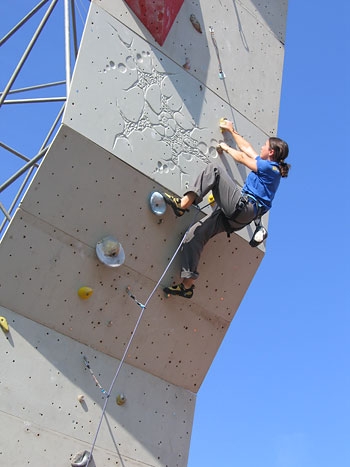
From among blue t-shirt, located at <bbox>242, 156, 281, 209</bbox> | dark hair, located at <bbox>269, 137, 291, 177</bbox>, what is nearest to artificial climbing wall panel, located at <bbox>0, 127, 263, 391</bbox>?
blue t-shirt, located at <bbox>242, 156, 281, 209</bbox>

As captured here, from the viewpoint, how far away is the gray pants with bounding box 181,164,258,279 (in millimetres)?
6012

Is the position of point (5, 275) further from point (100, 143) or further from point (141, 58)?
point (141, 58)

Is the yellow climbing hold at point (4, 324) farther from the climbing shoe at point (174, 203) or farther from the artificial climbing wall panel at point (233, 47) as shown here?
the artificial climbing wall panel at point (233, 47)

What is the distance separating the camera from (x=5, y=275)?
5.50m

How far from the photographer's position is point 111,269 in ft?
19.5

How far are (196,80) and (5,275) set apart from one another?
235cm

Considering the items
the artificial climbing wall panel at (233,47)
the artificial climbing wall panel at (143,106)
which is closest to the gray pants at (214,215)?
the artificial climbing wall panel at (143,106)

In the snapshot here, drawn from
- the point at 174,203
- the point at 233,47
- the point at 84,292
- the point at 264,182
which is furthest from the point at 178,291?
the point at 233,47

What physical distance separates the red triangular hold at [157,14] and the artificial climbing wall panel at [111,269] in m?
1.23

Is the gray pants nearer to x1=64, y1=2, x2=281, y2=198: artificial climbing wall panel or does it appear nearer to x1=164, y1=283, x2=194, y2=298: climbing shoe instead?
x1=164, y1=283, x2=194, y2=298: climbing shoe

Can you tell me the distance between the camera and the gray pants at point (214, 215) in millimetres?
6012

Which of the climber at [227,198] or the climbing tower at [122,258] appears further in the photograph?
the climber at [227,198]

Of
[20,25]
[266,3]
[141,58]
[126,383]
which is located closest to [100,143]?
[141,58]

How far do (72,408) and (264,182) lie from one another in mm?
2207
